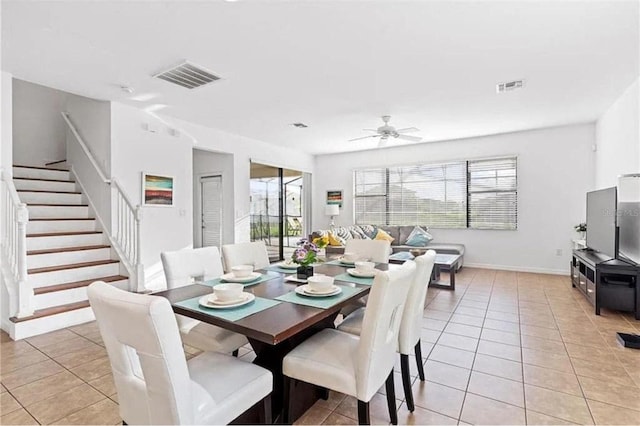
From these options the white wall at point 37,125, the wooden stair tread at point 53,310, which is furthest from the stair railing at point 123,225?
the white wall at point 37,125

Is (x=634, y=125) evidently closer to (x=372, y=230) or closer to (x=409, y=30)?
(x=409, y=30)

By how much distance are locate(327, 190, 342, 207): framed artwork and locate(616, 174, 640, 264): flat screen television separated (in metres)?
5.39

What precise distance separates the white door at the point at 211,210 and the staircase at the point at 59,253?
7.21 ft

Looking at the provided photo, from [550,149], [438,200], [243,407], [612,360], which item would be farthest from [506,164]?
[243,407]

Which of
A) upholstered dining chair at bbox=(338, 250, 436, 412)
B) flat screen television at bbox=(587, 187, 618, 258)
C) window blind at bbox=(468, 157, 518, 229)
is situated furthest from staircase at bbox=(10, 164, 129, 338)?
window blind at bbox=(468, 157, 518, 229)

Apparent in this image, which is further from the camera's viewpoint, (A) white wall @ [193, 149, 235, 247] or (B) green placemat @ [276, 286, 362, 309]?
(A) white wall @ [193, 149, 235, 247]

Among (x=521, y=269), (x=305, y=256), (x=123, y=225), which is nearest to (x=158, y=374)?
(x=305, y=256)

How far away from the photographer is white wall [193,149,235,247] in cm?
621

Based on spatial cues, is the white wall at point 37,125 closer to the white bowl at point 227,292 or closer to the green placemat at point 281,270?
the green placemat at point 281,270

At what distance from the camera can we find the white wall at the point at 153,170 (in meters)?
4.51

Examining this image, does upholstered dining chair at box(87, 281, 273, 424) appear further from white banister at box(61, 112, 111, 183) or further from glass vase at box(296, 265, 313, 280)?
white banister at box(61, 112, 111, 183)

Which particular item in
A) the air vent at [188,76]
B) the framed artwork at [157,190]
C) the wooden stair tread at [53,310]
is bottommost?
the wooden stair tread at [53,310]

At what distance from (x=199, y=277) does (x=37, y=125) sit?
559cm

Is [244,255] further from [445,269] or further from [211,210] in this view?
[211,210]
